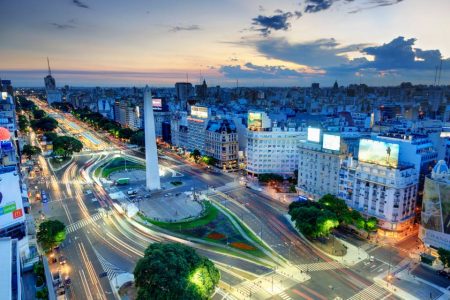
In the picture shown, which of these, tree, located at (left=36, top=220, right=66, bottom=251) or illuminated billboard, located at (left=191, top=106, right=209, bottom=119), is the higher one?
illuminated billboard, located at (left=191, top=106, right=209, bottom=119)

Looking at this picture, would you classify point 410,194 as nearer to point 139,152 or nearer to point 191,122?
point 191,122

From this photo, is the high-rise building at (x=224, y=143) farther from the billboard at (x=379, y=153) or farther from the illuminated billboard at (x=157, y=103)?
the illuminated billboard at (x=157, y=103)

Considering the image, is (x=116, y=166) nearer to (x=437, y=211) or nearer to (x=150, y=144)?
(x=150, y=144)

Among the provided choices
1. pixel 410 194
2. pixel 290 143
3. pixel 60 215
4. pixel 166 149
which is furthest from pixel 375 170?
pixel 166 149

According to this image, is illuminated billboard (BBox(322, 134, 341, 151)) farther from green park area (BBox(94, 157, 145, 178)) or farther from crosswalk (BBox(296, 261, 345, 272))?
green park area (BBox(94, 157, 145, 178))

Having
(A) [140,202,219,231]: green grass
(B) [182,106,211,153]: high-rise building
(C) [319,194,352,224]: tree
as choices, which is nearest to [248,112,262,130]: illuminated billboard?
(B) [182,106,211,153]: high-rise building

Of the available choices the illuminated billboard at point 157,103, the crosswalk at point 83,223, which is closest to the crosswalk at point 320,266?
the crosswalk at point 83,223

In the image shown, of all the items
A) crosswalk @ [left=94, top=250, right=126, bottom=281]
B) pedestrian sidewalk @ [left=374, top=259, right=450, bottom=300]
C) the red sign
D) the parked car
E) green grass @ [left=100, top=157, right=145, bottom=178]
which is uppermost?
the red sign
